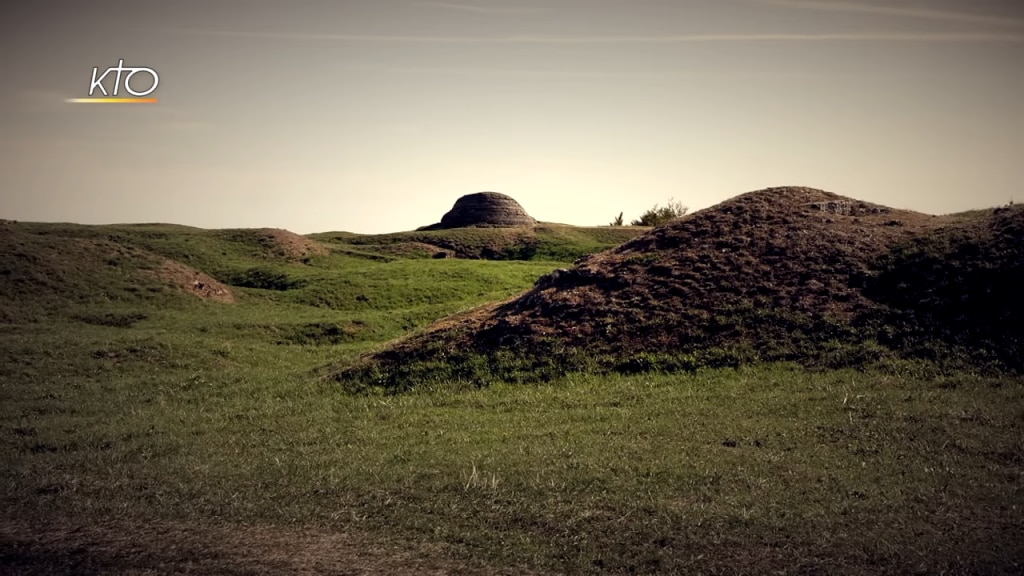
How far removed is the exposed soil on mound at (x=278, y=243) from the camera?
175 feet

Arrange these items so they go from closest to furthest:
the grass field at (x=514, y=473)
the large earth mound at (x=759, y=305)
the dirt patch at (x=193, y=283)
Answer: the grass field at (x=514, y=473) → the large earth mound at (x=759, y=305) → the dirt patch at (x=193, y=283)

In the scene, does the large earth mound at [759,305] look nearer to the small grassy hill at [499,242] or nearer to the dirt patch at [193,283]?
the dirt patch at [193,283]

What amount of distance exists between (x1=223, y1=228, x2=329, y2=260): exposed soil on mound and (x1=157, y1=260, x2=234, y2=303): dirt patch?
12.9m

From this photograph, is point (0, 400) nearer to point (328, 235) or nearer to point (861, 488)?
point (861, 488)

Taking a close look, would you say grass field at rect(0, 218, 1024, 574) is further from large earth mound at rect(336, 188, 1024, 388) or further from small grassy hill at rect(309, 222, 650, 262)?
Result: small grassy hill at rect(309, 222, 650, 262)

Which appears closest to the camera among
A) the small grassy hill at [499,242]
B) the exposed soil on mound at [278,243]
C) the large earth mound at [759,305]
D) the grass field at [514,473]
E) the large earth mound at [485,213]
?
the grass field at [514,473]

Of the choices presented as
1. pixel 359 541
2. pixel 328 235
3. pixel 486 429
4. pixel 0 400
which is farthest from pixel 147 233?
pixel 359 541

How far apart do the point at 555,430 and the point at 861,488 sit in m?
5.46

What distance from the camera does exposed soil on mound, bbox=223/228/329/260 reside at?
5341 cm

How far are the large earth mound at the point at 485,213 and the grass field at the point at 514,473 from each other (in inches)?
2279

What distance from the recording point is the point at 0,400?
684 inches

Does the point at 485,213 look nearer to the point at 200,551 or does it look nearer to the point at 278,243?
the point at 278,243

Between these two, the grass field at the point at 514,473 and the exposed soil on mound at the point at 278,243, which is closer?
the grass field at the point at 514,473

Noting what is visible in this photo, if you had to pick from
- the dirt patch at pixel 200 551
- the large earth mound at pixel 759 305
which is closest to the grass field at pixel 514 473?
the dirt patch at pixel 200 551
